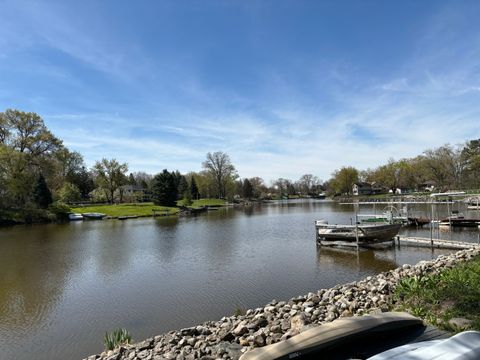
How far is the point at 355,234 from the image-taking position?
2127 centimetres

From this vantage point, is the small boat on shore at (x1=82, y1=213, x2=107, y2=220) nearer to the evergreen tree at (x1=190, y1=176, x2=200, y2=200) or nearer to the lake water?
the lake water

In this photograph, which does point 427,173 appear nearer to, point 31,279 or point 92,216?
point 92,216

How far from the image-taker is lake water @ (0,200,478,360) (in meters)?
9.80

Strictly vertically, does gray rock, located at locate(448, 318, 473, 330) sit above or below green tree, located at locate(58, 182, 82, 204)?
below

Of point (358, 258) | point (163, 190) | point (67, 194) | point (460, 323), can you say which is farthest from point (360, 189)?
point (460, 323)

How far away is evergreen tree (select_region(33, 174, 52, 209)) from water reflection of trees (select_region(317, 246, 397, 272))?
4464 cm

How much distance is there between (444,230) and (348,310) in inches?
939

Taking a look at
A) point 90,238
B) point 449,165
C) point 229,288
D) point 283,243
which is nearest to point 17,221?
point 90,238

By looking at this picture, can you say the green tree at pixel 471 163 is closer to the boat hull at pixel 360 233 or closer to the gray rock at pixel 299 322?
the boat hull at pixel 360 233

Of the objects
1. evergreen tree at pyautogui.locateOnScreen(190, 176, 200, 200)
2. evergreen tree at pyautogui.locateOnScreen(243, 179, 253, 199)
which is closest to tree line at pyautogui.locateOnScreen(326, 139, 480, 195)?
evergreen tree at pyautogui.locateOnScreen(243, 179, 253, 199)

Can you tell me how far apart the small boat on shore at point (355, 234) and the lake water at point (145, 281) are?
43.8 inches

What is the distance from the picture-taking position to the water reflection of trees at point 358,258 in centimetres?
1645

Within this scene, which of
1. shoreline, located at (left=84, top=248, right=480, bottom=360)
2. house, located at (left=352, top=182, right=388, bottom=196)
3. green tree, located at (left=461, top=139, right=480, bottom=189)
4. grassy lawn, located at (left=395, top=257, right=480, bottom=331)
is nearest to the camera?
grassy lawn, located at (left=395, top=257, right=480, bottom=331)

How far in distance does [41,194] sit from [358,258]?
4802 cm
